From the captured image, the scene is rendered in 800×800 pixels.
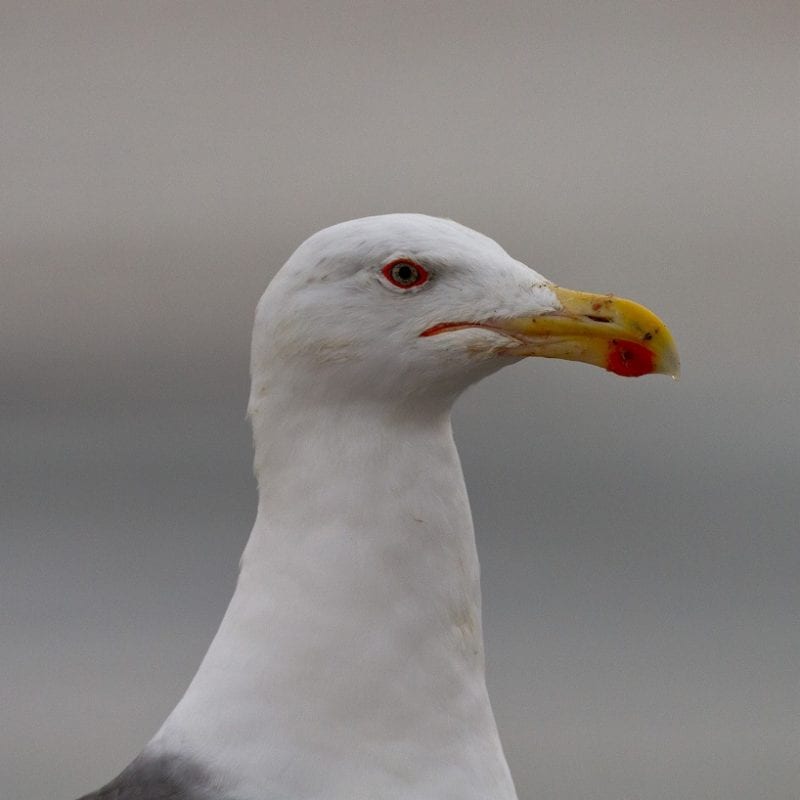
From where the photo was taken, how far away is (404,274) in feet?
6.39

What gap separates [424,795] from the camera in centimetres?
194

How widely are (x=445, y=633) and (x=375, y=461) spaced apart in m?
0.23

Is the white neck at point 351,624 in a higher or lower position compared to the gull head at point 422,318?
lower

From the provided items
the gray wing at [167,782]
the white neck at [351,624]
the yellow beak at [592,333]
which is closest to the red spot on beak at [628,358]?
the yellow beak at [592,333]

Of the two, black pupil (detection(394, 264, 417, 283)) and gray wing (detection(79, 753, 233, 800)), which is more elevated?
black pupil (detection(394, 264, 417, 283))

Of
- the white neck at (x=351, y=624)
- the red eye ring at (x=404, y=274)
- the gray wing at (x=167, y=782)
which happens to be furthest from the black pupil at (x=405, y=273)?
the gray wing at (x=167, y=782)

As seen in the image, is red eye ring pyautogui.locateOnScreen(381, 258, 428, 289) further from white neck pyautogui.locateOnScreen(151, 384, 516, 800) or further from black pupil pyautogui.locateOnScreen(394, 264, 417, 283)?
white neck pyautogui.locateOnScreen(151, 384, 516, 800)

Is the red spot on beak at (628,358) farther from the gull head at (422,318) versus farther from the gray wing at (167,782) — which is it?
the gray wing at (167,782)

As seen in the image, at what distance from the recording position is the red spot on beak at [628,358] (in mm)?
1961

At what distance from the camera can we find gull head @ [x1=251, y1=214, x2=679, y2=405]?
76.1 inches

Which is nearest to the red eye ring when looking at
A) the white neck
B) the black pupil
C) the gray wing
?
the black pupil

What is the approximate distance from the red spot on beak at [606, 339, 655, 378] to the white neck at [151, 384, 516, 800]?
0.22 meters

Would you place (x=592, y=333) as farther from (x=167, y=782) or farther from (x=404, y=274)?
(x=167, y=782)

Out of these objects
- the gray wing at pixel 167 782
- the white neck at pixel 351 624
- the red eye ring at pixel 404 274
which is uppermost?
the red eye ring at pixel 404 274
